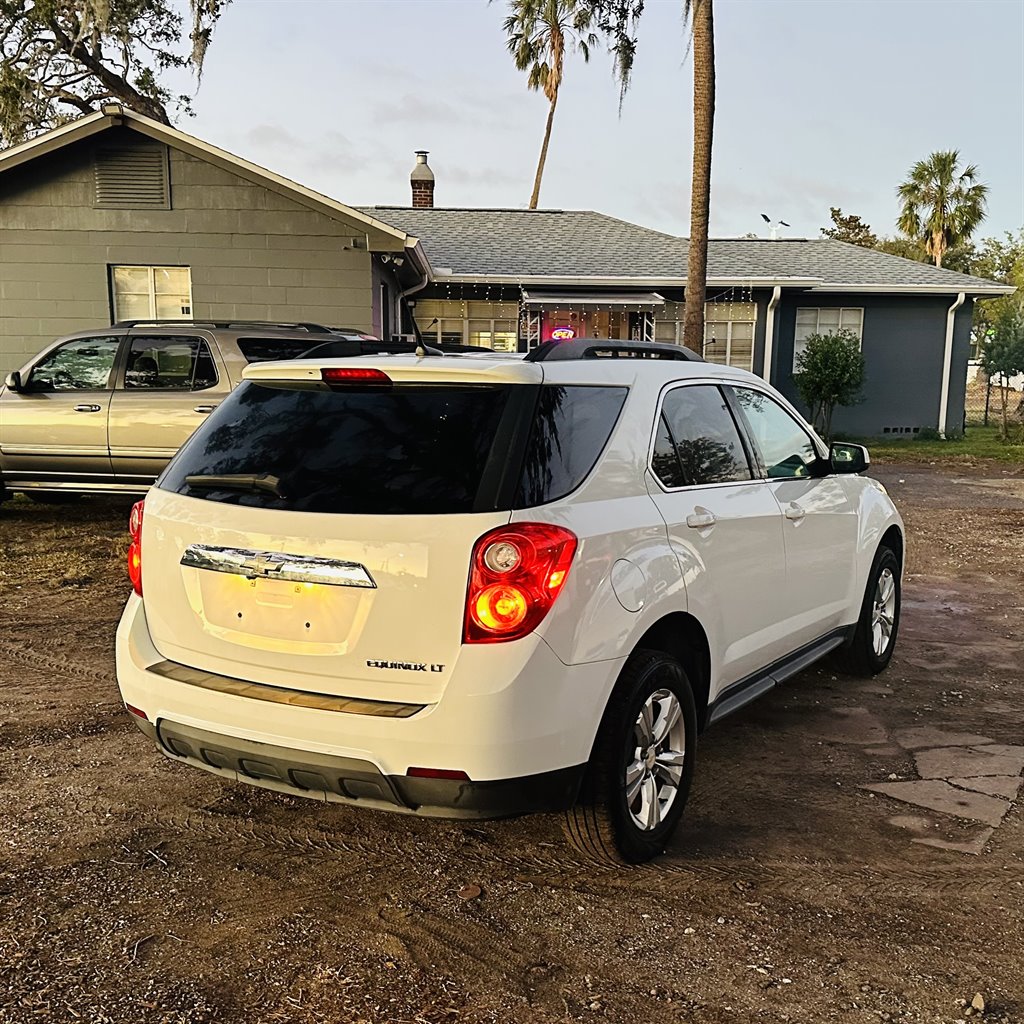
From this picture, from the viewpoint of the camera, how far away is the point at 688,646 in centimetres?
373

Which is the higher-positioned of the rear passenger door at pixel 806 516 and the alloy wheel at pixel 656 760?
the rear passenger door at pixel 806 516

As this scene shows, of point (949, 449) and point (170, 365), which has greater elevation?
point (170, 365)

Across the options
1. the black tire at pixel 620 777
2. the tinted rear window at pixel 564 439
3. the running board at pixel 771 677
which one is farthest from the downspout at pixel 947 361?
the black tire at pixel 620 777

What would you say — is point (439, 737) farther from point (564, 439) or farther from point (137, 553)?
point (137, 553)

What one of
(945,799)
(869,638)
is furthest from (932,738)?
(869,638)

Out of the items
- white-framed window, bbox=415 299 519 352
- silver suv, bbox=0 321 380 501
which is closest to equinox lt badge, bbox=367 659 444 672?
silver suv, bbox=0 321 380 501

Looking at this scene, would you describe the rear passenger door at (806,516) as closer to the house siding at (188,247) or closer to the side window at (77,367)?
the side window at (77,367)

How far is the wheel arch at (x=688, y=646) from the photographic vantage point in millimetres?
3455

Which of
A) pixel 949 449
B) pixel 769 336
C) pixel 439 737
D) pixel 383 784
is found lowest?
pixel 949 449

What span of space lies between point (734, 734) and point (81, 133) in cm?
1274

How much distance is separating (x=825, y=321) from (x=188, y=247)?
13642mm

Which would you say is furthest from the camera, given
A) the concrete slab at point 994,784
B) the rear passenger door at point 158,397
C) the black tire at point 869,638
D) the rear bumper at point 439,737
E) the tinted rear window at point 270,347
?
the tinted rear window at point 270,347

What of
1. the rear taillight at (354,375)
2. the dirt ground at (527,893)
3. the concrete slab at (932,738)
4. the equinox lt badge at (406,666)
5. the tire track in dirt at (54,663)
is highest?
the rear taillight at (354,375)

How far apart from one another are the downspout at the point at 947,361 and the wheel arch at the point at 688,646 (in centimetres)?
2026
